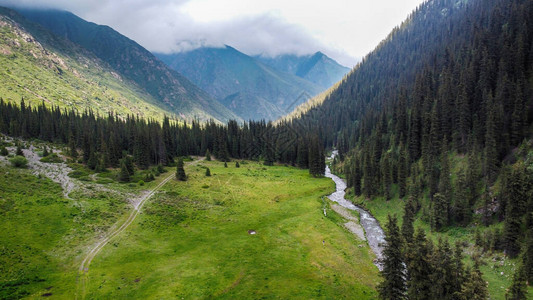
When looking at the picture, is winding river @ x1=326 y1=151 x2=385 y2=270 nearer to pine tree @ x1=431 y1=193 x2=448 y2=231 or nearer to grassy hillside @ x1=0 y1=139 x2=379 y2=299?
grassy hillside @ x1=0 y1=139 x2=379 y2=299

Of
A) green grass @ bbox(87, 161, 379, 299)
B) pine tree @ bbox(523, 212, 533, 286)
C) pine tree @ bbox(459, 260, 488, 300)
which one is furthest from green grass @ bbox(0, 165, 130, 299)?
pine tree @ bbox(523, 212, 533, 286)

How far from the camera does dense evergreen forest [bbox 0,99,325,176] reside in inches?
4547

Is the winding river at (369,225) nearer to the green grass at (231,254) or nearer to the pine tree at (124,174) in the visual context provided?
the green grass at (231,254)

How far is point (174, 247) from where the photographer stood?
53.2 metres

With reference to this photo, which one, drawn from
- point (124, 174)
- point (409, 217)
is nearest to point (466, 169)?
point (409, 217)

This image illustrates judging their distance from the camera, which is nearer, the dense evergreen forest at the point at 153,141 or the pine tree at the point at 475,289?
the pine tree at the point at 475,289

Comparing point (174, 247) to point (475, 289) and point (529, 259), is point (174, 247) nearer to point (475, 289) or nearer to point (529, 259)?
point (475, 289)

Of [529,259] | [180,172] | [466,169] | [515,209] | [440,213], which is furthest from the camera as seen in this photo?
[180,172]

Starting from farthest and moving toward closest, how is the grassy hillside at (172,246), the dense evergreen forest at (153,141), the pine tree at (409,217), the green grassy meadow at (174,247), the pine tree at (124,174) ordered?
1. the dense evergreen forest at (153,141)
2. the pine tree at (124,174)
3. the pine tree at (409,217)
4. the grassy hillside at (172,246)
5. the green grassy meadow at (174,247)

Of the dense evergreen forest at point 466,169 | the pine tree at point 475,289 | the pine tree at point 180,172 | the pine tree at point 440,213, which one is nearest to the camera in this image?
the pine tree at point 475,289

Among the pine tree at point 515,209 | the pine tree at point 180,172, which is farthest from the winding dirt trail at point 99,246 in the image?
the pine tree at point 515,209

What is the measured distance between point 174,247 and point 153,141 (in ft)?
291

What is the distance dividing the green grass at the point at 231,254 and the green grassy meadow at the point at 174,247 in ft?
0.61

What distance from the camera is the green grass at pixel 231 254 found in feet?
131
